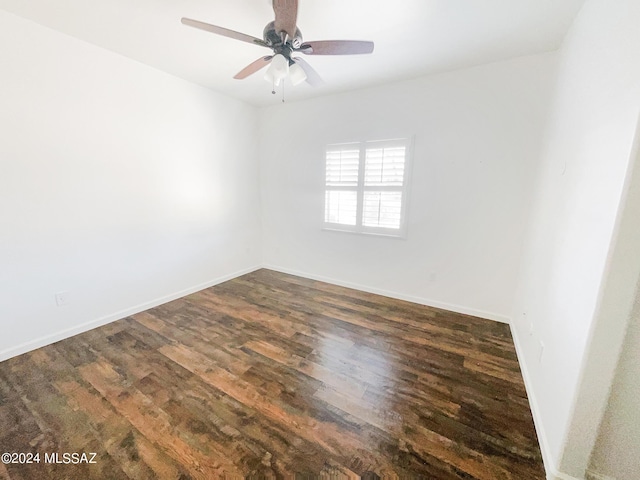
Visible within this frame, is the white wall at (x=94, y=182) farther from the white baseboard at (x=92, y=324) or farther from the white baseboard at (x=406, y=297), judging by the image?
the white baseboard at (x=406, y=297)

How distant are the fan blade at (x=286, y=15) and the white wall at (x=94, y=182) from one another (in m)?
1.97

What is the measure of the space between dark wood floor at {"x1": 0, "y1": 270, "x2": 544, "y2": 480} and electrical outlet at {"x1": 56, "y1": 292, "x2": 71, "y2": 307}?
369 millimetres

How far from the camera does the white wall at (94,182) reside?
195cm

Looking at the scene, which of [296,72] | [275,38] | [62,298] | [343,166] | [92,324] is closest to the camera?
[275,38]

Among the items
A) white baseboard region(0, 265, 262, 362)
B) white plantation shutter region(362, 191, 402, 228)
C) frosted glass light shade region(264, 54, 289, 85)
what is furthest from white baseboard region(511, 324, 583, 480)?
white baseboard region(0, 265, 262, 362)

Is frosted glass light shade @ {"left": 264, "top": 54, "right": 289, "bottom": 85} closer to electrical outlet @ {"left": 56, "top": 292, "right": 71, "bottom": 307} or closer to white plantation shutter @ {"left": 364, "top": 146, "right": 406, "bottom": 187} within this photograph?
white plantation shutter @ {"left": 364, "top": 146, "right": 406, "bottom": 187}

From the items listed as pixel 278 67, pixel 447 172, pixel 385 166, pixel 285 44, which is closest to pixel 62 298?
pixel 278 67

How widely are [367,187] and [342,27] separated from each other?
1722mm

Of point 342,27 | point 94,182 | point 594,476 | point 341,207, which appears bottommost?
point 594,476

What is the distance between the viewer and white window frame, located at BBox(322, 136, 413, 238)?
117 inches

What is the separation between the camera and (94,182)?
2.36 meters

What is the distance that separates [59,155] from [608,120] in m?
3.70

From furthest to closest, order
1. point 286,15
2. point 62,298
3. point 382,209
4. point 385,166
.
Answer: point 382,209 → point 385,166 → point 62,298 → point 286,15

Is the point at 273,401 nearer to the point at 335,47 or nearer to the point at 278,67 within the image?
the point at 278,67
